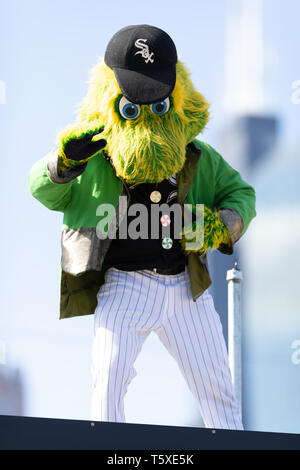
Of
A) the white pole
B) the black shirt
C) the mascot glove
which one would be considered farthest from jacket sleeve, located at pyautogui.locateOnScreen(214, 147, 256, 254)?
the white pole

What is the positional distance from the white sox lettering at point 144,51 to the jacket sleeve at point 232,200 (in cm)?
44

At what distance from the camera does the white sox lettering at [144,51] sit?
100 inches

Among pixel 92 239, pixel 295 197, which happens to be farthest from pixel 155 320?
pixel 295 197

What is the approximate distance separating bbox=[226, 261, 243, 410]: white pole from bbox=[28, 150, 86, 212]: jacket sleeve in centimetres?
72

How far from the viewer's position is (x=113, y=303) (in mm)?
2520

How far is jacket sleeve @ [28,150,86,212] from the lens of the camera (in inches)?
97.0

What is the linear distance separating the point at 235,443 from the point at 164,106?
1.10 m

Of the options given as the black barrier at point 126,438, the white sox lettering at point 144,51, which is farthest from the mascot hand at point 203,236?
the black barrier at point 126,438

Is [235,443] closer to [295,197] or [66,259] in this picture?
[66,259]

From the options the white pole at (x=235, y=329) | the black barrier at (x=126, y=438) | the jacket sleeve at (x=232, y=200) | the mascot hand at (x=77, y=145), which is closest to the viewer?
the black barrier at (x=126, y=438)

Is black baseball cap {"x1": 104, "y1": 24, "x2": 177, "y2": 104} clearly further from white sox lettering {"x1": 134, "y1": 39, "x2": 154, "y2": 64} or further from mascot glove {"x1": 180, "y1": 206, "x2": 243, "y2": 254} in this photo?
mascot glove {"x1": 180, "y1": 206, "x2": 243, "y2": 254}

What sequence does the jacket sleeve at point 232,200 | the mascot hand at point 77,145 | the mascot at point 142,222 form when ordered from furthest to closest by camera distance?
the jacket sleeve at point 232,200, the mascot at point 142,222, the mascot hand at point 77,145

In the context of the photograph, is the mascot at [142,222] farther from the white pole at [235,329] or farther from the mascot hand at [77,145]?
the white pole at [235,329]

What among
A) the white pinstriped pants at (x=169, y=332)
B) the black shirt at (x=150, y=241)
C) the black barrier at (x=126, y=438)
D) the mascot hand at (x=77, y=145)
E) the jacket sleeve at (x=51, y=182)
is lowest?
the black barrier at (x=126, y=438)
